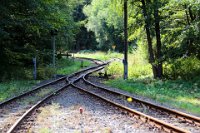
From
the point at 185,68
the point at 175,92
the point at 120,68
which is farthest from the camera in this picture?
the point at 120,68

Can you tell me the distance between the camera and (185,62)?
24.1 m

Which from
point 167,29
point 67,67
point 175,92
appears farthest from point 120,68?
point 175,92

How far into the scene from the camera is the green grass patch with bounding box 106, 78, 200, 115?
47.8ft

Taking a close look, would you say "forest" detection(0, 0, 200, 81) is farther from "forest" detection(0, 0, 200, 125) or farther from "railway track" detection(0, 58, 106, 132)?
"railway track" detection(0, 58, 106, 132)

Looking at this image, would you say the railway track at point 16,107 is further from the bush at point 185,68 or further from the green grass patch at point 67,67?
the green grass patch at point 67,67

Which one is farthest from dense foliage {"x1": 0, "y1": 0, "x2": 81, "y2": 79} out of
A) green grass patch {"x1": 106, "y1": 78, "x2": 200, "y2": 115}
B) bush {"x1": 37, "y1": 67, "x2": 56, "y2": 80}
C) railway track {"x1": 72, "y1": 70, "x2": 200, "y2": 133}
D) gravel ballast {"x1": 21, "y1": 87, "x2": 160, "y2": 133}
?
railway track {"x1": 72, "y1": 70, "x2": 200, "y2": 133}

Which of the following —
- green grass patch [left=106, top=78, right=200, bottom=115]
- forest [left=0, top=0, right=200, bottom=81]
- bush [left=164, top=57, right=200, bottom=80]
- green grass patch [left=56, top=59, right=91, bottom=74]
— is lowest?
green grass patch [left=106, top=78, right=200, bottom=115]

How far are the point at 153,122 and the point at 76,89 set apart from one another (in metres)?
10.3

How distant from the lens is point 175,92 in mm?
18828

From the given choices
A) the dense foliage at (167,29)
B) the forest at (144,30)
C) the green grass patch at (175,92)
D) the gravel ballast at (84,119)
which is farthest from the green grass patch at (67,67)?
the gravel ballast at (84,119)

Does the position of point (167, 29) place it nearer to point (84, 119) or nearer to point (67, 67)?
point (84, 119)

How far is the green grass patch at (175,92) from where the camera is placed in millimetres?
14567

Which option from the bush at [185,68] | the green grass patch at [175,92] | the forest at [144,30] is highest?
the forest at [144,30]

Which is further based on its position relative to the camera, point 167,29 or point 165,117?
point 167,29
